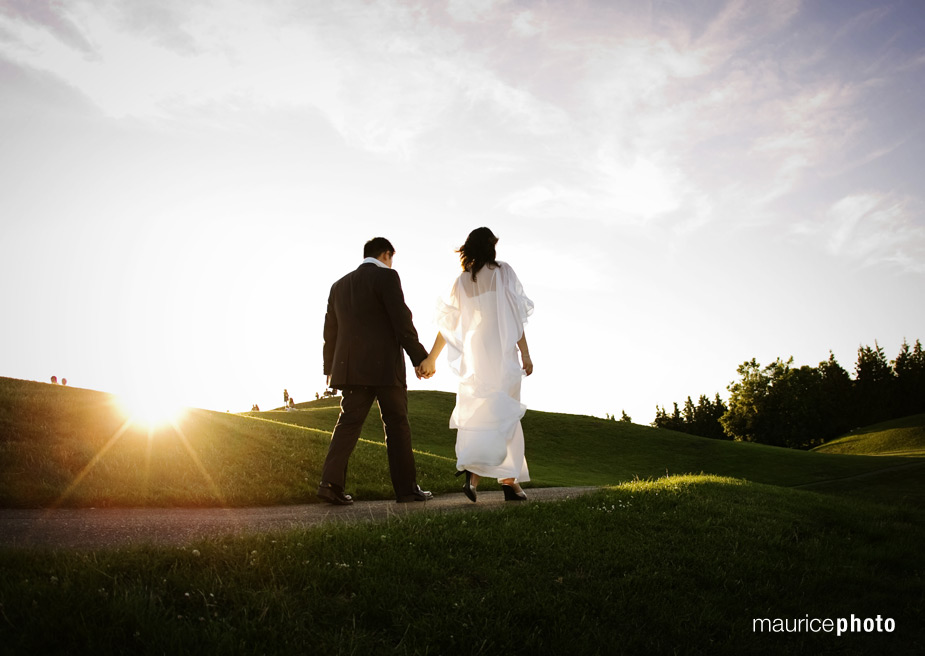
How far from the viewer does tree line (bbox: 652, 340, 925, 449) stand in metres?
77.1

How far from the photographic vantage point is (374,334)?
26.2ft

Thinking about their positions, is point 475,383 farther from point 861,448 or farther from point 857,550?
point 861,448

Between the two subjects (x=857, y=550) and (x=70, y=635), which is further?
(x=857, y=550)

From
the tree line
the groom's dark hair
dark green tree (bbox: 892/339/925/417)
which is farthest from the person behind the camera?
dark green tree (bbox: 892/339/925/417)

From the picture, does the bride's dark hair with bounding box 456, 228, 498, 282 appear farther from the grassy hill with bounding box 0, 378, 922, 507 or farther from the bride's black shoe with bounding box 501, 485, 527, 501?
the grassy hill with bounding box 0, 378, 922, 507

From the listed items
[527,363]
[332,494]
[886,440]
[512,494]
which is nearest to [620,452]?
[512,494]

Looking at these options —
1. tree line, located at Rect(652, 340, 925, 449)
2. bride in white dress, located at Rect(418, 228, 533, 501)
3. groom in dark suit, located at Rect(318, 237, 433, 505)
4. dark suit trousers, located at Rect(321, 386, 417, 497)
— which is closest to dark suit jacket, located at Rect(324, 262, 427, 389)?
groom in dark suit, located at Rect(318, 237, 433, 505)

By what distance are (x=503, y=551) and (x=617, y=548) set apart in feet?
3.95

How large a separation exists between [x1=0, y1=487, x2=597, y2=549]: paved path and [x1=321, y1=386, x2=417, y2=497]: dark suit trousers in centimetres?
41

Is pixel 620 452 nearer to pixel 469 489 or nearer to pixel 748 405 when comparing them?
pixel 469 489

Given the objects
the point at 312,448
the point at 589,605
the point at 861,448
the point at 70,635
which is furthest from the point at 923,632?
the point at 861,448

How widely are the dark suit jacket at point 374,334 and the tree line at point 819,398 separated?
8055cm

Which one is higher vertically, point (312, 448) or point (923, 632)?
point (312, 448)

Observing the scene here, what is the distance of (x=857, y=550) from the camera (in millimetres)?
6438
